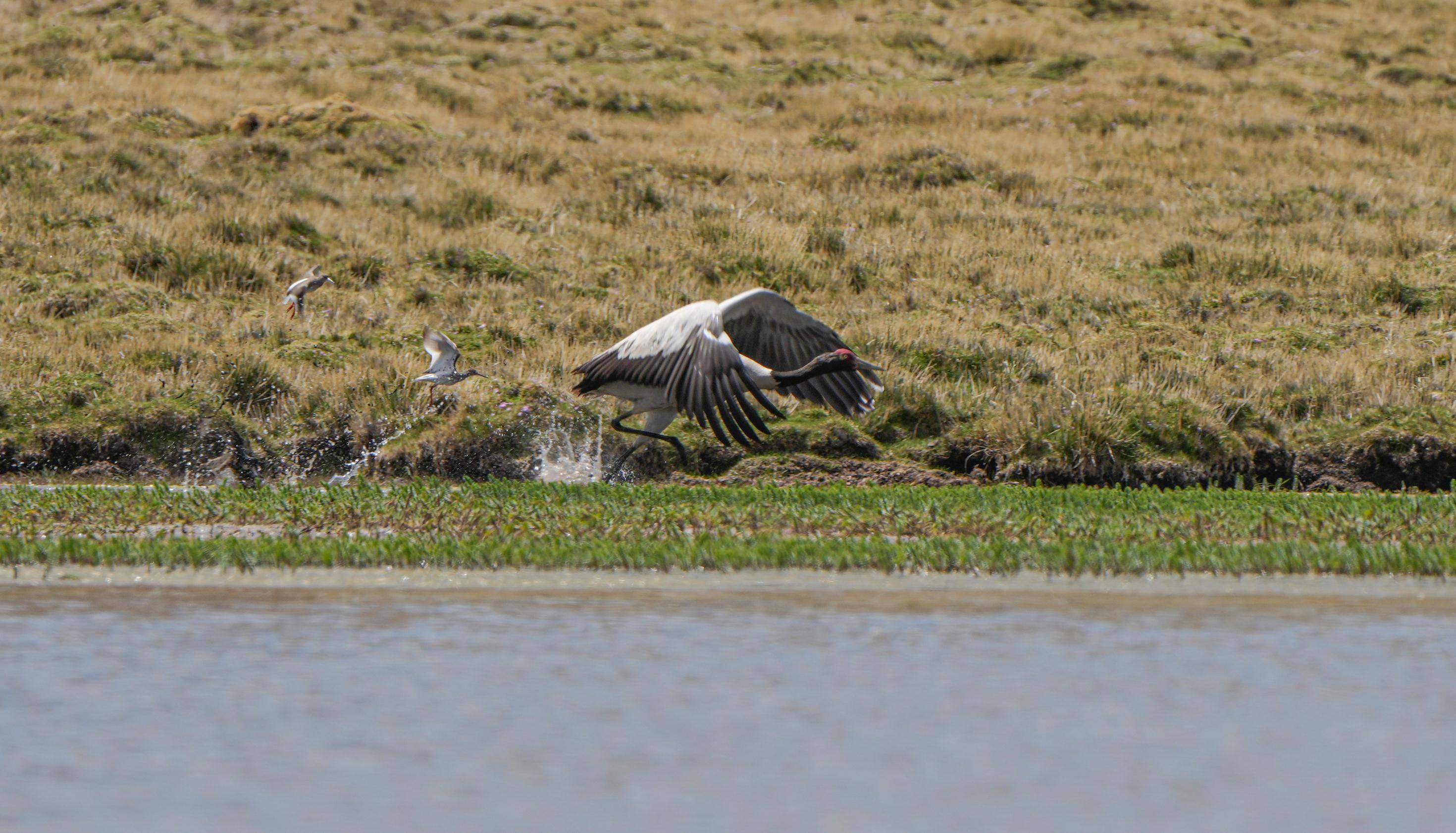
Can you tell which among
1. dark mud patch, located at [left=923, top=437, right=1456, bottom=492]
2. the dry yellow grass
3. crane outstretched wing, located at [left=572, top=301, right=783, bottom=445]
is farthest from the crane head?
the dry yellow grass

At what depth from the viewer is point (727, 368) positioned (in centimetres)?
1122

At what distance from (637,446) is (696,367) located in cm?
251

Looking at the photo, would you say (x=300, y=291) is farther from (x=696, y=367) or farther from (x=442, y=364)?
(x=696, y=367)

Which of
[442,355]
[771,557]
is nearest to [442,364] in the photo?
[442,355]

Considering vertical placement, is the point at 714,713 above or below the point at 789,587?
above

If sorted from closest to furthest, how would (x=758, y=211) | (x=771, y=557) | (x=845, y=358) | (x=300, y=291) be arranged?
(x=771, y=557), (x=845, y=358), (x=300, y=291), (x=758, y=211)

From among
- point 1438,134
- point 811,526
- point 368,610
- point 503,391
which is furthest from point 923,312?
point 1438,134

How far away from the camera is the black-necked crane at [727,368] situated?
442 inches

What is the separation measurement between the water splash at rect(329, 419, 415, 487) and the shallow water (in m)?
5.67

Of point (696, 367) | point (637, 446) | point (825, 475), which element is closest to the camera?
point (696, 367)

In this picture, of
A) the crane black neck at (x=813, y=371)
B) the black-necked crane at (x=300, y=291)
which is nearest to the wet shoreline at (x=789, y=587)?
the crane black neck at (x=813, y=371)

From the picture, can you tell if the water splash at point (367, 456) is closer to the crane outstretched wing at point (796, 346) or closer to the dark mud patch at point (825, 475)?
the dark mud patch at point (825, 475)

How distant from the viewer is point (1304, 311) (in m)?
20.1

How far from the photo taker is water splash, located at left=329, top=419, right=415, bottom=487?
14.2 m
